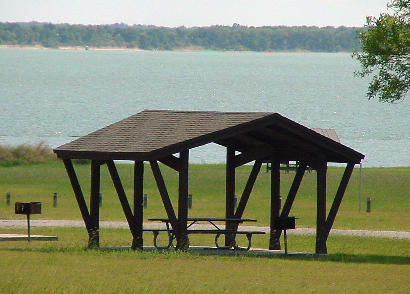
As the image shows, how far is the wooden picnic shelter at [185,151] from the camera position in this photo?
27641 millimetres

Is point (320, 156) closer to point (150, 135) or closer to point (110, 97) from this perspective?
point (150, 135)

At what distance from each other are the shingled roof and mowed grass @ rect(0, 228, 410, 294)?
2465mm

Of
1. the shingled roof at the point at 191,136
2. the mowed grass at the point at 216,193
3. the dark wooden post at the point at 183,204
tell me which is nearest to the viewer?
the shingled roof at the point at 191,136

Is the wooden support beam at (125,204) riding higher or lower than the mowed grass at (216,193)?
higher

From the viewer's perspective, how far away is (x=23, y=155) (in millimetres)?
65812

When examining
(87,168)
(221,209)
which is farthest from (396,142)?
(221,209)

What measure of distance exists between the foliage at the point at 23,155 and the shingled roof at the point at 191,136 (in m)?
35.6

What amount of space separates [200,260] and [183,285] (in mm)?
4682

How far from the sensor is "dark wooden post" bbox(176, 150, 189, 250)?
2780 cm

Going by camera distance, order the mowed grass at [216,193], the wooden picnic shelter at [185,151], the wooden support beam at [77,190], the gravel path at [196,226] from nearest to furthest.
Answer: the wooden picnic shelter at [185,151] < the wooden support beam at [77,190] < the gravel path at [196,226] < the mowed grass at [216,193]

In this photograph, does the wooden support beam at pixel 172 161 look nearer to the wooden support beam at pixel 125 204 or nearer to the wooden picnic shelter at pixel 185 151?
the wooden picnic shelter at pixel 185 151

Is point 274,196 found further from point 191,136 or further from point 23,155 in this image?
point 23,155

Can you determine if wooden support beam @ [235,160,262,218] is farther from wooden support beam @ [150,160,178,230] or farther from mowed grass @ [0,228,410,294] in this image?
wooden support beam @ [150,160,178,230]

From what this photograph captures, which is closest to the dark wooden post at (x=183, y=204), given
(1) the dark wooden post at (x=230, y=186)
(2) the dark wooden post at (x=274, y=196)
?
(1) the dark wooden post at (x=230, y=186)
